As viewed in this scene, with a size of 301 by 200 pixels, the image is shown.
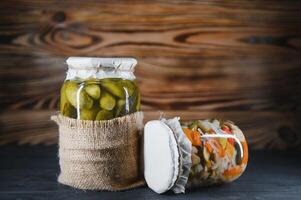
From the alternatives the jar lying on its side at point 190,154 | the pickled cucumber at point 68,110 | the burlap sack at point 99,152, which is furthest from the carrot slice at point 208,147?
the pickled cucumber at point 68,110

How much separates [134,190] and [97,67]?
26cm

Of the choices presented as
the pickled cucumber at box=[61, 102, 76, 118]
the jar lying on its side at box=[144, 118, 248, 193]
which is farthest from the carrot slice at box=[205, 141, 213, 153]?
the pickled cucumber at box=[61, 102, 76, 118]

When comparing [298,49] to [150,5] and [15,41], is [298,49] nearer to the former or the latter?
[150,5]

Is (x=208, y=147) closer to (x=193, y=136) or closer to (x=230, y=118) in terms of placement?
(x=193, y=136)

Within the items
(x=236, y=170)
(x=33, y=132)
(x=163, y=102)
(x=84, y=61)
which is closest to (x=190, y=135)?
(x=236, y=170)

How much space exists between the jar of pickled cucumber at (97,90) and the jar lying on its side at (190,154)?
3.2 inches

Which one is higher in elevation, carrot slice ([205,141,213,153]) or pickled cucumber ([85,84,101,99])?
pickled cucumber ([85,84,101,99])

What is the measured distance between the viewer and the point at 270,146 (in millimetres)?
1359

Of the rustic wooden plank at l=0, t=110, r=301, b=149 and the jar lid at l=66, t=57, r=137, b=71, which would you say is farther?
the rustic wooden plank at l=0, t=110, r=301, b=149

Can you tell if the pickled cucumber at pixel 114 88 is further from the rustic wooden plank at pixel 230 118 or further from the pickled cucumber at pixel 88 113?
the rustic wooden plank at pixel 230 118

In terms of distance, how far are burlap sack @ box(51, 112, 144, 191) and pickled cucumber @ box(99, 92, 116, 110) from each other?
0.03 m

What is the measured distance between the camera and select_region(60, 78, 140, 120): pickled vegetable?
883 millimetres

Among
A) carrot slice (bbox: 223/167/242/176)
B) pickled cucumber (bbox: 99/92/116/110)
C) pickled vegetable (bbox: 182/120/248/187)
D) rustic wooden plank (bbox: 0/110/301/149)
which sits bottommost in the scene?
rustic wooden plank (bbox: 0/110/301/149)

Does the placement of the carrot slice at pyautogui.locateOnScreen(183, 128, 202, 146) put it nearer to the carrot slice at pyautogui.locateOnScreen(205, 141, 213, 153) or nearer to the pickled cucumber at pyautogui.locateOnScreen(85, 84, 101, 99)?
the carrot slice at pyautogui.locateOnScreen(205, 141, 213, 153)
